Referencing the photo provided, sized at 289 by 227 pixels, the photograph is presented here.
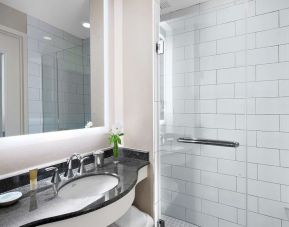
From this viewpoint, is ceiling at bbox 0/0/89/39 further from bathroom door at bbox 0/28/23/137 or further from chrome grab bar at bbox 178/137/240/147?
chrome grab bar at bbox 178/137/240/147

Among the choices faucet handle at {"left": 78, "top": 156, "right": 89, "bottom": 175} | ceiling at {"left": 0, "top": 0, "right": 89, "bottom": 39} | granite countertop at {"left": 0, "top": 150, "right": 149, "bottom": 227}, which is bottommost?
granite countertop at {"left": 0, "top": 150, "right": 149, "bottom": 227}

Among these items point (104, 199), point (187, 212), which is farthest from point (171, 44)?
point (187, 212)

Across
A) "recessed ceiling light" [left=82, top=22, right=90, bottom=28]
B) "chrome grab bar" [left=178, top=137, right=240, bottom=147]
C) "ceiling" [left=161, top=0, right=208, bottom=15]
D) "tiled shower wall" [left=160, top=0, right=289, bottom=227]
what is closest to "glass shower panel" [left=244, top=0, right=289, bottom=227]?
"tiled shower wall" [left=160, top=0, right=289, bottom=227]

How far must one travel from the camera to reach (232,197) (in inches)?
69.6

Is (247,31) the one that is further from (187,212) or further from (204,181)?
(187,212)

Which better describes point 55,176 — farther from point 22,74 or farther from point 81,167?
point 22,74

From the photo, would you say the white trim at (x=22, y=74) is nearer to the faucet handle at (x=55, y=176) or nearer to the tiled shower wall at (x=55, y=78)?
the tiled shower wall at (x=55, y=78)

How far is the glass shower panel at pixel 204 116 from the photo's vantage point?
1.74m

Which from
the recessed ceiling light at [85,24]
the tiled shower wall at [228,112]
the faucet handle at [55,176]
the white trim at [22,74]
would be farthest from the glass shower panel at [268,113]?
the white trim at [22,74]

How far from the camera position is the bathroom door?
1016mm

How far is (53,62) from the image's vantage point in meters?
1.28

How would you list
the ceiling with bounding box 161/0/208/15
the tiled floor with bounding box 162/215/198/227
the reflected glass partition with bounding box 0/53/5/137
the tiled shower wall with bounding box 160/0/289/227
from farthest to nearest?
the tiled floor with bounding box 162/215/198/227 < the ceiling with bounding box 161/0/208/15 < the tiled shower wall with bounding box 160/0/289/227 < the reflected glass partition with bounding box 0/53/5/137

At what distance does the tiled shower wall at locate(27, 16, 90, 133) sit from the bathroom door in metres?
0.06

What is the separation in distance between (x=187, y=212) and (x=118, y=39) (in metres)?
1.85
